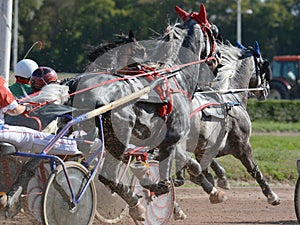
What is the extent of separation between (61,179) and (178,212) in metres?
2.26

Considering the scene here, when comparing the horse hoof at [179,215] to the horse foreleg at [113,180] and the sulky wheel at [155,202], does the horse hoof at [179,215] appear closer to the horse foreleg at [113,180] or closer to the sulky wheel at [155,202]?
the sulky wheel at [155,202]

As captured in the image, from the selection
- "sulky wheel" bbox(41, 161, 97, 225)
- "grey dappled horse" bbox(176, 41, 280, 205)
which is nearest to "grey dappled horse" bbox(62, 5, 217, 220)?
"sulky wheel" bbox(41, 161, 97, 225)

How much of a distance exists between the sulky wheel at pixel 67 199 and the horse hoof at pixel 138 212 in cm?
72

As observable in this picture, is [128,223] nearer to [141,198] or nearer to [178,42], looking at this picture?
[141,198]

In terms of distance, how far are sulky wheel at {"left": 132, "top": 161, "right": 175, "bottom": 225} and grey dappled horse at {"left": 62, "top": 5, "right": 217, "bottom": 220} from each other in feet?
1.19

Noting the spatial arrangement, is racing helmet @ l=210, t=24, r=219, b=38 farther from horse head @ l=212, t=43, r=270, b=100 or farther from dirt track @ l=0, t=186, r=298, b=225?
dirt track @ l=0, t=186, r=298, b=225

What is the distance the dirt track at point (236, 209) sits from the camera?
7.39 meters

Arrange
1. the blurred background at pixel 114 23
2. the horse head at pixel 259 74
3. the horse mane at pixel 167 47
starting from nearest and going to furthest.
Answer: the horse mane at pixel 167 47 < the horse head at pixel 259 74 < the blurred background at pixel 114 23

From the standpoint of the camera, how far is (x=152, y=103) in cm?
623

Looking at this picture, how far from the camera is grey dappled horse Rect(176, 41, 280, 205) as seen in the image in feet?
25.8

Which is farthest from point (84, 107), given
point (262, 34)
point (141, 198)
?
point (262, 34)

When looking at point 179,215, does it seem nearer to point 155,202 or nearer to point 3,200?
point 155,202

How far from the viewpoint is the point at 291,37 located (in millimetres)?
44094

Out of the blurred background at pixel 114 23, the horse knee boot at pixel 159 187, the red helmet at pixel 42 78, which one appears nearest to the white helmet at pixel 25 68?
the red helmet at pixel 42 78
